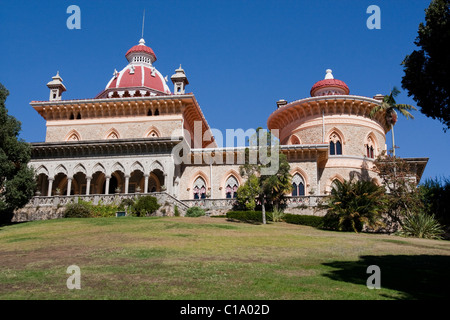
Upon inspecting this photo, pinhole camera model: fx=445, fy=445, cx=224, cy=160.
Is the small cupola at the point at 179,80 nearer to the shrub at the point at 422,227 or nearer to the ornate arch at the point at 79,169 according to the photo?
the ornate arch at the point at 79,169

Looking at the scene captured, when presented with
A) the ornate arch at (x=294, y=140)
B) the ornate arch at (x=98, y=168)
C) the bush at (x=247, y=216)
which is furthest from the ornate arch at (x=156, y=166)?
the ornate arch at (x=294, y=140)

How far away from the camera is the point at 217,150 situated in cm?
3862

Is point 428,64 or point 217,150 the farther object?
point 217,150

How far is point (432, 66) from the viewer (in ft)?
46.8

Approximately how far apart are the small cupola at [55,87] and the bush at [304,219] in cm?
2631

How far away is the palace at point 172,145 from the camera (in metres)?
36.2

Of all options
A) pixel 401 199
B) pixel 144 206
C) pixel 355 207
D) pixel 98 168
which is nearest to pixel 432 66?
pixel 355 207

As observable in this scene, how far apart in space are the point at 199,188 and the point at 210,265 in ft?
83.0

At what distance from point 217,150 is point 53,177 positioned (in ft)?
45.1

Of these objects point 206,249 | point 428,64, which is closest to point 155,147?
point 206,249

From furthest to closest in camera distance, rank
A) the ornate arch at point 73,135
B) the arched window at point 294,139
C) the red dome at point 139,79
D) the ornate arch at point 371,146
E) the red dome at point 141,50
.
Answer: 1. the red dome at point 141,50
2. the red dome at point 139,79
3. the arched window at point 294,139
4. the ornate arch at point 73,135
5. the ornate arch at point 371,146

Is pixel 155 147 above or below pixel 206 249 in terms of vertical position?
above

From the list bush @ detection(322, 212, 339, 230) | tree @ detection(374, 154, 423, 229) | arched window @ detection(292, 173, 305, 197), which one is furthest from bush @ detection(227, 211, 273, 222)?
tree @ detection(374, 154, 423, 229)
